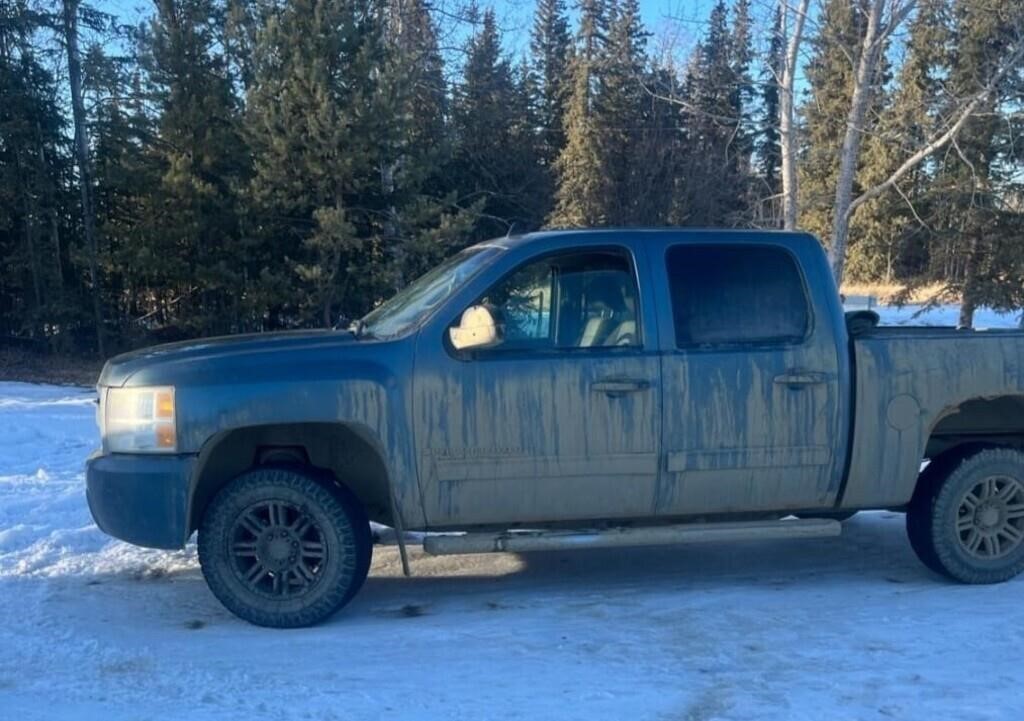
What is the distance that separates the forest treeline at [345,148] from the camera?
17.2 metres

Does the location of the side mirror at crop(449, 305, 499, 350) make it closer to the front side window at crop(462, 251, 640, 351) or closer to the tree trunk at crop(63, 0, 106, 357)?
the front side window at crop(462, 251, 640, 351)

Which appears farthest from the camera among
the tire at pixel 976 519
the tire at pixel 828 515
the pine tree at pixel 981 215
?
the pine tree at pixel 981 215

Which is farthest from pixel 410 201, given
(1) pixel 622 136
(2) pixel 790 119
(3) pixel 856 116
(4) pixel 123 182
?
(1) pixel 622 136

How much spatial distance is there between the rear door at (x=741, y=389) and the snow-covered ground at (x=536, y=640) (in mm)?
662

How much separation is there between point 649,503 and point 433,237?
45.1 ft

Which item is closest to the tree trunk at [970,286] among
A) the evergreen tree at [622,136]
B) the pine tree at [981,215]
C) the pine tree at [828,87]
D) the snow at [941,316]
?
the pine tree at [981,215]

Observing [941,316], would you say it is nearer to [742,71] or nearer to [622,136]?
[622,136]

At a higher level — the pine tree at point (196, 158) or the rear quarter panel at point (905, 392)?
the pine tree at point (196, 158)

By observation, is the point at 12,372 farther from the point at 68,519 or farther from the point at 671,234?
the point at 671,234

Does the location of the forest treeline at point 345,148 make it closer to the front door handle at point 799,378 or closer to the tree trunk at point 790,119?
the tree trunk at point 790,119

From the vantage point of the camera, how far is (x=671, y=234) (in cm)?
569

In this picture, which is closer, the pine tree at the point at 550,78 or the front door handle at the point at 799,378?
the front door handle at the point at 799,378

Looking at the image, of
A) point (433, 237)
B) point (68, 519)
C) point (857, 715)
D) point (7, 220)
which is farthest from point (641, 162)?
point (857, 715)

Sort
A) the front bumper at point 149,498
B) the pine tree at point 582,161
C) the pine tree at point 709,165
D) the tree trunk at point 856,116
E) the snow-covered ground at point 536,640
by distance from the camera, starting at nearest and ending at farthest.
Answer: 1. the snow-covered ground at point 536,640
2. the front bumper at point 149,498
3. the tree trunk at point 856,116
4. the pine tree at point 709,165
5. the pine tree at point 582,161
